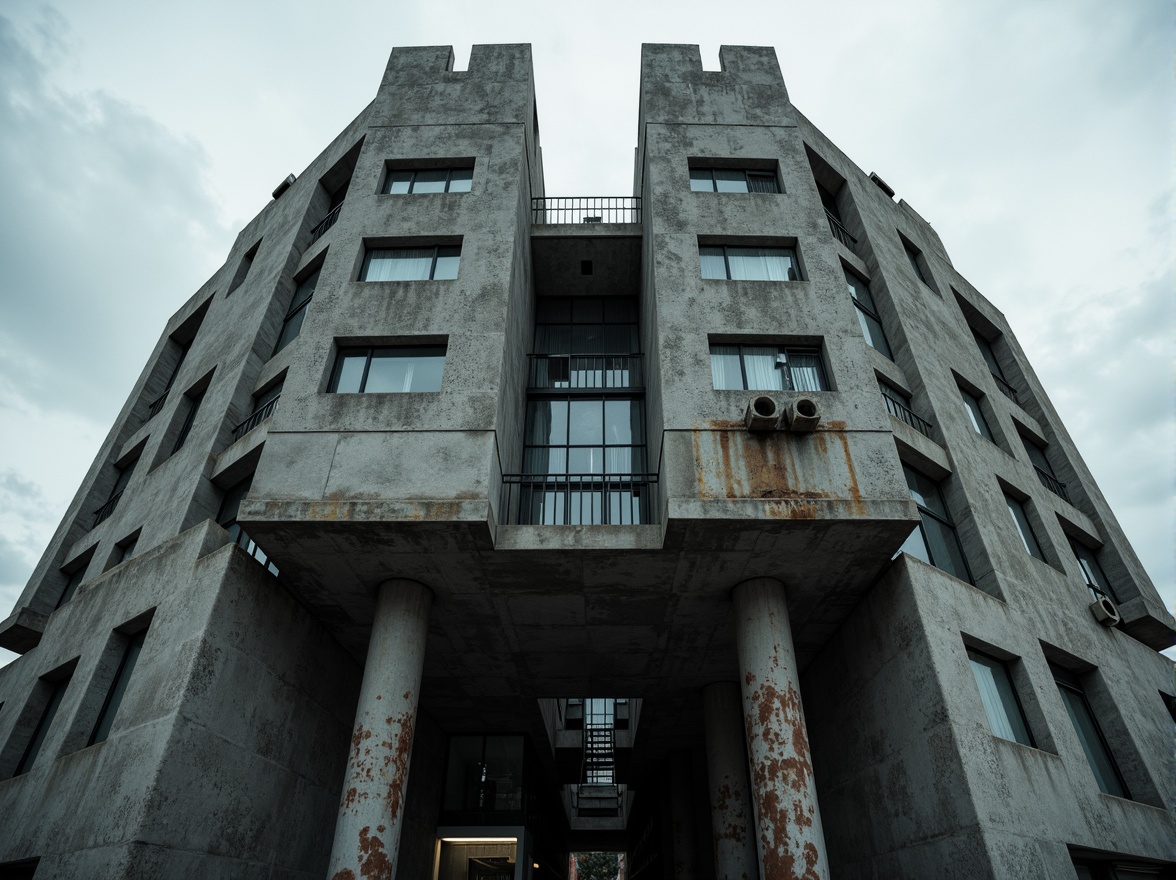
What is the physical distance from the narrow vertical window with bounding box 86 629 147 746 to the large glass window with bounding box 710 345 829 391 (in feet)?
40.8

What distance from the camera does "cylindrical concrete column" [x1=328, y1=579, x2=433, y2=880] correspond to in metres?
10.5

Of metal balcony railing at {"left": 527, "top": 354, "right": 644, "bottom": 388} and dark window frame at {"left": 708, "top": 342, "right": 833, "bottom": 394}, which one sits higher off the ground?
metal balcony railing at {"left": 527, "top": 354, "right": 644, "bottom": 388}

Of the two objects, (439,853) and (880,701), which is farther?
(439,853)

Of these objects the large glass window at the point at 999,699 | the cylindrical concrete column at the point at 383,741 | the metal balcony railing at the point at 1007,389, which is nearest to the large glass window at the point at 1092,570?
the metal balcony railing at the point at 1007,389

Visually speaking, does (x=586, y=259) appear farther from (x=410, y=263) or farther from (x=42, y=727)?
(x=42, y=727)

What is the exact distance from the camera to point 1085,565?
1845 cm

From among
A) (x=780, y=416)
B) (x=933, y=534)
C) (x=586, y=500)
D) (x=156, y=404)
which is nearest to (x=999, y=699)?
(x=933, y=534)

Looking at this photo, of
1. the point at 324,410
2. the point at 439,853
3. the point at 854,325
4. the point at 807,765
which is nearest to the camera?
the point at 807,765

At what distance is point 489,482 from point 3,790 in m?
10.9

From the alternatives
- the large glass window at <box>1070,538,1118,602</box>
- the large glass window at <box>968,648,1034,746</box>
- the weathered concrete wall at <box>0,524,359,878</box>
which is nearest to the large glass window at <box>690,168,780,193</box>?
the large glass window at <box>968,648,1034,746</box>

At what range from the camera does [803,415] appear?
40.5 ft

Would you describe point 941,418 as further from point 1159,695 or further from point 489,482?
point 489,482

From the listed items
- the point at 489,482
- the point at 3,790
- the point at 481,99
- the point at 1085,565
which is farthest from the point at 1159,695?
the point at 3,790

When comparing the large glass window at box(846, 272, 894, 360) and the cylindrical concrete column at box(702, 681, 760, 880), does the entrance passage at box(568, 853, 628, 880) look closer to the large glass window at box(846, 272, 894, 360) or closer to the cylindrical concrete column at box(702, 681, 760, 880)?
the cylindrical concrete column at box(702, 681, 760, 880)
